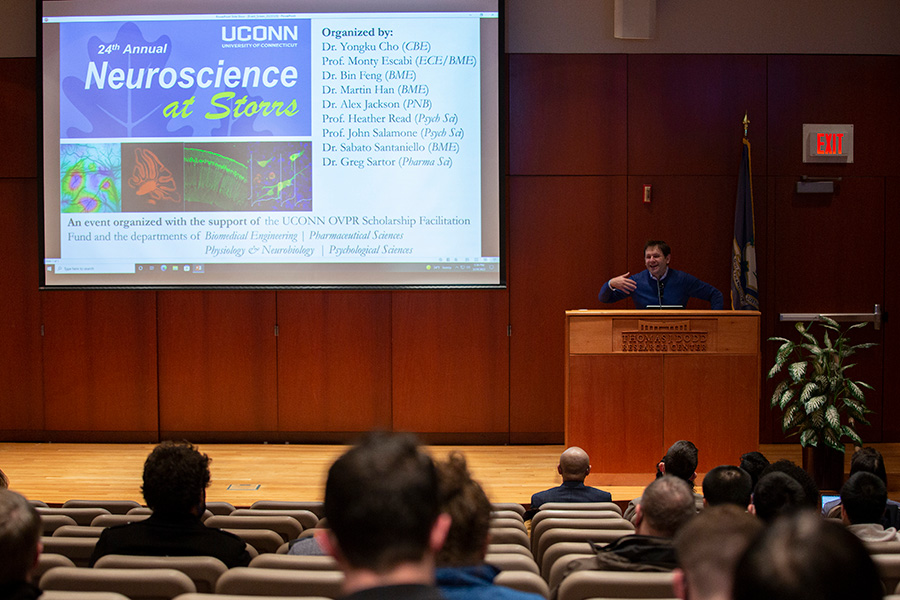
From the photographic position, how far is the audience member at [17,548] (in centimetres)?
137

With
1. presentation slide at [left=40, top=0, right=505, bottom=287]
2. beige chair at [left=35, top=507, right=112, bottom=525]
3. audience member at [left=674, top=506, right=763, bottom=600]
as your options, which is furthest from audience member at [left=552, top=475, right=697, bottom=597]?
presentation slide at [left=40, top=0, right=505, bottom=287]

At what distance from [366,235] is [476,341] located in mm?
1255

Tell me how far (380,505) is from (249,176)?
5614mm

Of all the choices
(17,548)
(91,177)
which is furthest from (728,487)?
(91,177)

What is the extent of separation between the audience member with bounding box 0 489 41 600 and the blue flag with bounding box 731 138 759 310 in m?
5.49

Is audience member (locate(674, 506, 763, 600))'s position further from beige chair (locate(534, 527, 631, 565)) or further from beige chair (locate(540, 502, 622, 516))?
beige chair (locate(540, 502, 622, 516))

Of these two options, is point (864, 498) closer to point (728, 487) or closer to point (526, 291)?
point (728, 487)

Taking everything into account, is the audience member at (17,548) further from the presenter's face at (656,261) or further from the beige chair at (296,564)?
the presenter's face at (656,261)

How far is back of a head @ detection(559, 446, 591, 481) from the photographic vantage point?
371 centimetres

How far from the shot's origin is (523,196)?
21.2ft

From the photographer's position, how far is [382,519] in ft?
3.23

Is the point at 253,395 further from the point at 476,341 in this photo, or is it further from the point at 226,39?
the point at 226,39

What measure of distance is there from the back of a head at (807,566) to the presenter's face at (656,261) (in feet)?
15.8

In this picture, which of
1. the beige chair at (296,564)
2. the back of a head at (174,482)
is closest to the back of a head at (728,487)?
the beige chair at (296,564)
